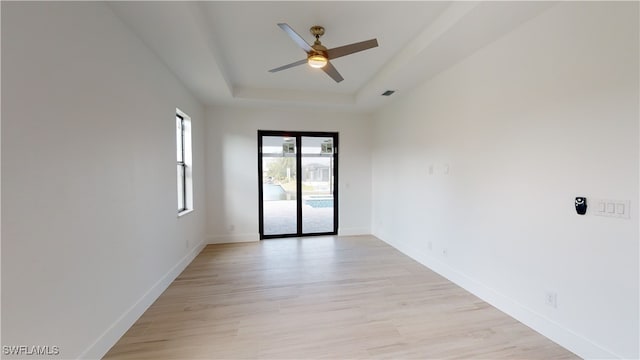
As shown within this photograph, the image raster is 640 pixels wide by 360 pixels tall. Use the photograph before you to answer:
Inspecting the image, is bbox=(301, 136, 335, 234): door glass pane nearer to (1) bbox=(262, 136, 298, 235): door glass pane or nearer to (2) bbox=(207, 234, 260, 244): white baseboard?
(1) bbox=(262, 136, 298, 235): door glass pane

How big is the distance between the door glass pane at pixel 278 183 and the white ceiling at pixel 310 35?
63.3 inches

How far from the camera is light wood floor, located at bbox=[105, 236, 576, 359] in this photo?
194 centimetres

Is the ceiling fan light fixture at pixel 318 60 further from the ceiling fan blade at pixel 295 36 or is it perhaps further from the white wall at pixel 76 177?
the white wall at pixel 76 177

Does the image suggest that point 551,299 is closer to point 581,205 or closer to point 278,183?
point 581,205

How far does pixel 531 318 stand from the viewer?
7.28 feet

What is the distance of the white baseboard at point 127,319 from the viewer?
179cm

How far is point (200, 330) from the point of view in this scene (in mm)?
2189

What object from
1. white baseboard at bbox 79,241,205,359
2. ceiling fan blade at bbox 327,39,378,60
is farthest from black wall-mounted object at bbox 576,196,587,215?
white baseboard at bbox 79,241,205,359

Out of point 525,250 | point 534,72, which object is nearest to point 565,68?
point 534,72

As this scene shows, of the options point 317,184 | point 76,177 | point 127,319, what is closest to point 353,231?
point 317,184

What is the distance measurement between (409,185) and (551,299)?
2.27 meters

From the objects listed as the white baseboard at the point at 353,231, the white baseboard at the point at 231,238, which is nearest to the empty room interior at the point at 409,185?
the white baseboard at the point at 231,238

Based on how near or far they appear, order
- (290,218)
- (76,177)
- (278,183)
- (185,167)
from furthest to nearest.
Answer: (290,218) → (278,183) → (185,167) → (76,177)

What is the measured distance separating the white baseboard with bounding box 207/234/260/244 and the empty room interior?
0.88 metres
